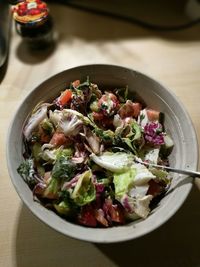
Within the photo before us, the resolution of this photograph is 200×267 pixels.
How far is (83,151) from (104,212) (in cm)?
13

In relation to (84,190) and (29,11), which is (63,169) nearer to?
(84,190)

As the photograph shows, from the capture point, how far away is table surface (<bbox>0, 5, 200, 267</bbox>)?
28.1 inches

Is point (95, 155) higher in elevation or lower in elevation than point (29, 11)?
lower

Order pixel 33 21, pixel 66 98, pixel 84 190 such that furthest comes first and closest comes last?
pixel 33 21
pixel 66 98
pixel 84 190

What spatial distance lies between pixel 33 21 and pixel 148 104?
17.1 inches

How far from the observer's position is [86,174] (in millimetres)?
660

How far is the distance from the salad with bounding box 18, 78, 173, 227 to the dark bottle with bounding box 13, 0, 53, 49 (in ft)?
1.01

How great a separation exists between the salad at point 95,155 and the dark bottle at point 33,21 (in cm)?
31

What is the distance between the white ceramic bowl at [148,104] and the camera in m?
0.60

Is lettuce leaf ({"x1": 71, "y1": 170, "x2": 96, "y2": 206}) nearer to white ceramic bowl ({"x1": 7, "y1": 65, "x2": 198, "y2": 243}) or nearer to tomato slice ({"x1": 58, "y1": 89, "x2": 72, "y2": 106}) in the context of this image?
white ceramic bowl ({"x1": 7, "y1": 65, "x2": 198, "y2": 243})

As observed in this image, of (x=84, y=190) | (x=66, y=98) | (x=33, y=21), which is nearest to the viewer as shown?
(x=84, y=190)

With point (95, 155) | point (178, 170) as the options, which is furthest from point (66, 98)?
point (178, 170)

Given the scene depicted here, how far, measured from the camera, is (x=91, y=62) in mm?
1051

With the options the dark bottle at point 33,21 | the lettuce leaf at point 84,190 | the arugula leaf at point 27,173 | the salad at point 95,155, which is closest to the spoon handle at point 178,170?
the salad at point 95,155
